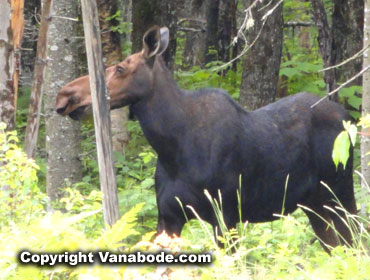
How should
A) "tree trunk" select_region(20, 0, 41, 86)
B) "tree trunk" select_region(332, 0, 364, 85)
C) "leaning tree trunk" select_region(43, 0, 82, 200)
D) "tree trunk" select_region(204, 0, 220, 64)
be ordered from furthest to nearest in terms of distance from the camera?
"tree trunk" select_region(204, 0, 220, 64), "tree trunk" select_region(20, 0, 41, 86), "tree trunk" select_region(332, 0, 364, 85), "leaning tree trunk" select_region(43, 0, 82, 200)

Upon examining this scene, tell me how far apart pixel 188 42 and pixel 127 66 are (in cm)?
1746

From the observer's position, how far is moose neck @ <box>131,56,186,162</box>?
319 inches

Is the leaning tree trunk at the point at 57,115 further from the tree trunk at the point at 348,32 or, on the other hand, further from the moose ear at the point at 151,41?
the tree trunk at the point at 348,32

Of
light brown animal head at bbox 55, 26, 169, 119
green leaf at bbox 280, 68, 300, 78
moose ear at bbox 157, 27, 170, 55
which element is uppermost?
moose ear at bbox 157, 27, 170, 55

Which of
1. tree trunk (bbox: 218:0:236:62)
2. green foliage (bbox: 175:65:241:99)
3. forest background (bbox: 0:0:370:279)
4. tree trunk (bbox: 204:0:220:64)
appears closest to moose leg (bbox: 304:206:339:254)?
forest background (bbox: 0:0:370:279)

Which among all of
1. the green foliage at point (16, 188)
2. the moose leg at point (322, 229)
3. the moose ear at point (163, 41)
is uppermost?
the moose ear at point (163, 41)

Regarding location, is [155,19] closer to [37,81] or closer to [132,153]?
[132,153]

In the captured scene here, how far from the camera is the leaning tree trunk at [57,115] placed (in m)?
11.6

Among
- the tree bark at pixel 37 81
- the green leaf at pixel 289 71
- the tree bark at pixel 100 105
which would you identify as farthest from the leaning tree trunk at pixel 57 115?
the green leaf at pixel 289 71

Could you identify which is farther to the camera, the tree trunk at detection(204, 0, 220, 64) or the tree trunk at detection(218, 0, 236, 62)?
the tree trunk at detection(204, 0, 220, 64)

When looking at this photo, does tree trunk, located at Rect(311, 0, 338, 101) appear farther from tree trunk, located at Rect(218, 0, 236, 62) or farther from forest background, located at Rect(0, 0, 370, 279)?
tree trunk, located at Rect(218, 0, 236, 62)

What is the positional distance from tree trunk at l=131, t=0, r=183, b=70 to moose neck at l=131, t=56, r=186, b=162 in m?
6.05

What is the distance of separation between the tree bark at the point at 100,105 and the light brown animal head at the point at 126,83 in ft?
0.83

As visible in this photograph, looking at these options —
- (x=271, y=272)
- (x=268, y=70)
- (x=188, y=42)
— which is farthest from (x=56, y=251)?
(x=188, y=42)
